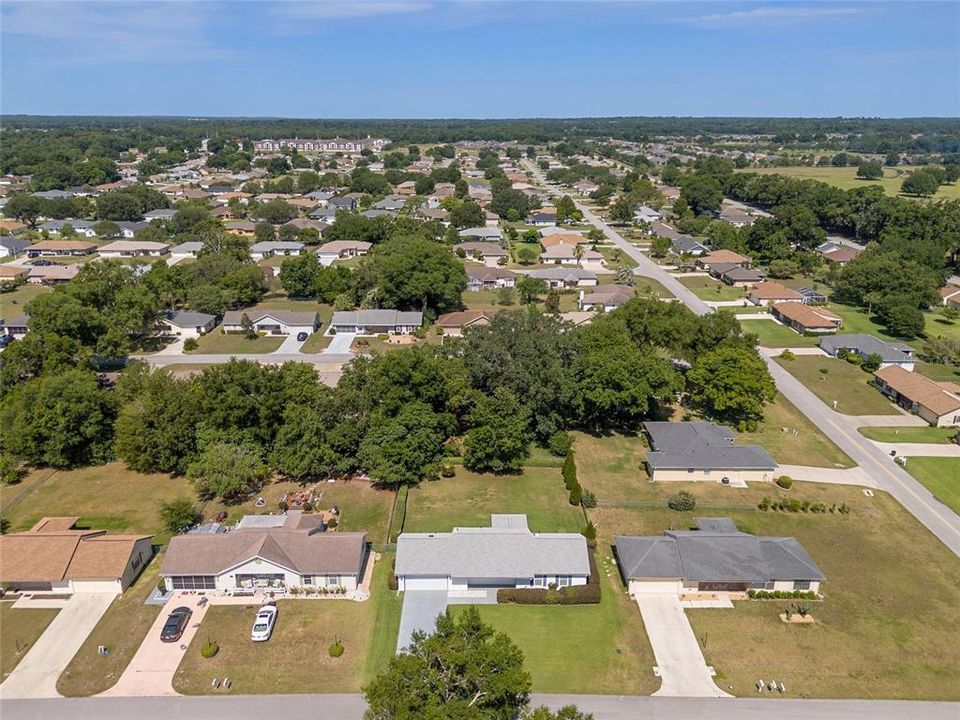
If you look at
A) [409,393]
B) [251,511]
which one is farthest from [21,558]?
[409,393]

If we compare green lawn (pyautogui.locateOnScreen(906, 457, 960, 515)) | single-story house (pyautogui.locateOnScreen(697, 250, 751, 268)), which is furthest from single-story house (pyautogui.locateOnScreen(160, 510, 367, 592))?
single-story house (pyautogui.locateOnScreen(697, 250, 751, 268))

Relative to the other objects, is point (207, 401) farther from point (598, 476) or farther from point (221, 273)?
point (221, 273)

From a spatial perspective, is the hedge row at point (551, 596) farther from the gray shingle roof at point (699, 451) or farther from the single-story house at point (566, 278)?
the single-story house at point (566, 278)

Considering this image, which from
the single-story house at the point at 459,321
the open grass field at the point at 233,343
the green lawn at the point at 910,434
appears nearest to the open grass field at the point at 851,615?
the green lawn at the point at 910,434

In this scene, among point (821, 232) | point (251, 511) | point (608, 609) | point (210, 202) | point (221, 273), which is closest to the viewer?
point (608, 609)

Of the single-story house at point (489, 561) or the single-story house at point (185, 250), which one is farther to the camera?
the single-story house at point (185, 250)

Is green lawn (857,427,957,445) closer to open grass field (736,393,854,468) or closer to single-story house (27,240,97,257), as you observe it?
open grass field (736,393,854,468)
